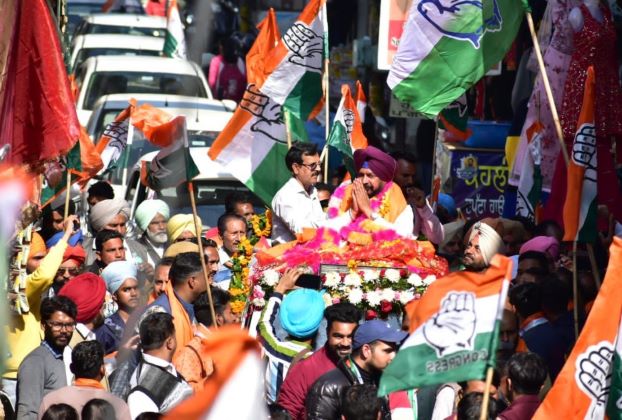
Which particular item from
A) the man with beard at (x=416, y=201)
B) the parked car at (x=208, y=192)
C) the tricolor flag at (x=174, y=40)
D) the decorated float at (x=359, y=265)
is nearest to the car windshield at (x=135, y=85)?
the tricolor flag at (x=174, y=40)

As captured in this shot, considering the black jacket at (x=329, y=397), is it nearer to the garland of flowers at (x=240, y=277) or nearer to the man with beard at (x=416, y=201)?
the garland of flowers at (x=240, y=277)

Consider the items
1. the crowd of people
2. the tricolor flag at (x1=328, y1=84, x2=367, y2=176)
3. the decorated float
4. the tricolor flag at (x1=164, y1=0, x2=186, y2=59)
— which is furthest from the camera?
the tricolor flag at (x1=164, y1=0, x2=186, y2=59)

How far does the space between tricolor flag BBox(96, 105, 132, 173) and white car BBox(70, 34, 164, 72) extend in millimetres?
8228

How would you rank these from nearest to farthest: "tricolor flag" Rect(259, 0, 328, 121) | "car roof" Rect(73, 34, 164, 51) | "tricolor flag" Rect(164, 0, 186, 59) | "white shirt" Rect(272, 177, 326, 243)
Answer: "white shirt" Rect(272, 177, 326, 243), "tricolor flag" Rect(259, 0, 328, 121), "tricolor flag" Rect(164, 0, 186, 59), "car roof" Rect(73, 34, 164, 51)

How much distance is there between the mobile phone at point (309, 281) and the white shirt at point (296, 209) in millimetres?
417

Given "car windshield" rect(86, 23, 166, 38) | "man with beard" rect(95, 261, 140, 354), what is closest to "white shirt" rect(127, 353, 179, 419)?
"man with beard" rect(95, 261, 140, 354)

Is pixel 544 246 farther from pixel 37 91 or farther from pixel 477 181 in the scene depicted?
pixel 477 181

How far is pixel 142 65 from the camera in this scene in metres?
18.7

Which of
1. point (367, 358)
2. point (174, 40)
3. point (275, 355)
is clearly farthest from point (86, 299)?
point (174, 40)

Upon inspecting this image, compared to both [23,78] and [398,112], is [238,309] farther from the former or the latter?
[398,112]

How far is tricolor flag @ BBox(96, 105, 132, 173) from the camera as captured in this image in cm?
1324

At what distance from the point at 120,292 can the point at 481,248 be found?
88.4 inches

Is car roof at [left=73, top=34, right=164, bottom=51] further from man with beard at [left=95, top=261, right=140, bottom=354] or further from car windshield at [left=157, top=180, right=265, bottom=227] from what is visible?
man with beard at [left=95, top=261, right=140, bottom=354]

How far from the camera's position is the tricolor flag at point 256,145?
11625 millimetres
